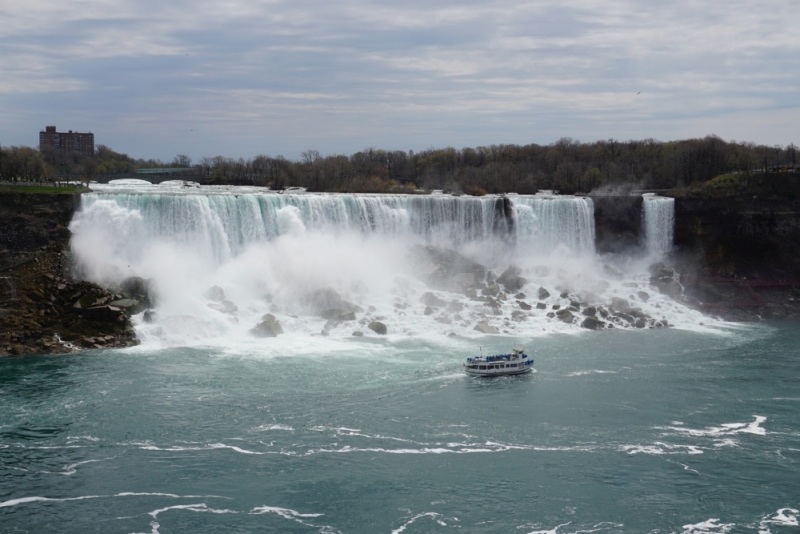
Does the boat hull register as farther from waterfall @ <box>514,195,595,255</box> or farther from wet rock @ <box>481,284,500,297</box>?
waterfall @ <box>514,195,595,255</box>

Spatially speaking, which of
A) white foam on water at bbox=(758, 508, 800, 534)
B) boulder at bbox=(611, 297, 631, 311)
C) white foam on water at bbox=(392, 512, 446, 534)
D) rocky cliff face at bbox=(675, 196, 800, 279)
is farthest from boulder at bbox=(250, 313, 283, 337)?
rocky cliff face at bbox=(675, 196, 800, 279)

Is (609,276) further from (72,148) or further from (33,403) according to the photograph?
(72,148)

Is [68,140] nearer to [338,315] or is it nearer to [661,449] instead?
[338,315]

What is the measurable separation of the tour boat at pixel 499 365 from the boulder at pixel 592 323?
1025cm

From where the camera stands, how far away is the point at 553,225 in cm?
5550

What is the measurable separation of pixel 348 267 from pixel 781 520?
1207 inches

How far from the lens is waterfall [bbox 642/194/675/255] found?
56688mm

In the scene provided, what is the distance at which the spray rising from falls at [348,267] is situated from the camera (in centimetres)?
4112

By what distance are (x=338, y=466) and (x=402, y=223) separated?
31.2 m

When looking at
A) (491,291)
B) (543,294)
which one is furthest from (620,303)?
(491,291)

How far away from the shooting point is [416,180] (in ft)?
292

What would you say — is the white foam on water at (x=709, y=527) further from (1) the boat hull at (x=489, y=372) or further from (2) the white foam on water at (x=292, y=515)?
(1) the boat hull at (x=489, y=372)

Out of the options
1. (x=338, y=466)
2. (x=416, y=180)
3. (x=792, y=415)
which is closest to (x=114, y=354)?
(x=338, y=466)

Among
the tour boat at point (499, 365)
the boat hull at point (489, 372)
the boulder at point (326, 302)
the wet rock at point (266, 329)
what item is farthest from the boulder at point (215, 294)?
the boat hull at point (489, 372)
